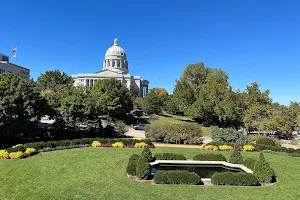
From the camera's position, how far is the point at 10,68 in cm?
10588

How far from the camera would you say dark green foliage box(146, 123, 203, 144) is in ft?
109

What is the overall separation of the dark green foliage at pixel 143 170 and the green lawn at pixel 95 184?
57cm

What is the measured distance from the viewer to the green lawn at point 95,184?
13344 millimetres

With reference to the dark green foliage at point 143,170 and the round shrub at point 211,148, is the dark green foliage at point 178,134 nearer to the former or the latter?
the round shrub at point 211,148

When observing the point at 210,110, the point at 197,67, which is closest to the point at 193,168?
the point at 210,110

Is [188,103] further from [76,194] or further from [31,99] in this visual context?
[76,194]

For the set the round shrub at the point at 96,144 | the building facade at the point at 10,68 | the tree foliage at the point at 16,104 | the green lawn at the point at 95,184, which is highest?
the building facade at the point at 10,68

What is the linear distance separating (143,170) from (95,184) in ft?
9.23

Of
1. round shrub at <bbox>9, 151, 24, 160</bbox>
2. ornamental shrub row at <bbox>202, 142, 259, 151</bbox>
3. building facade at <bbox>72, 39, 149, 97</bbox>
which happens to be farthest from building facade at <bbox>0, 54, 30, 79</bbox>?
ornamental shrub row at <bbox>202, 142, 259, 151</bbox>

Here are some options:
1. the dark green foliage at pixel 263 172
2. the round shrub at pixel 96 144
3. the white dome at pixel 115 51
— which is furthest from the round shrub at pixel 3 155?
the white dome at pixel 115 51

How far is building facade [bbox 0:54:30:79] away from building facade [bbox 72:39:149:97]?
71.3ft

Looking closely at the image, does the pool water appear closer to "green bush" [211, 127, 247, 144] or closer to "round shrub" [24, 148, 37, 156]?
"round shrub" [24, 148, 37, 156]

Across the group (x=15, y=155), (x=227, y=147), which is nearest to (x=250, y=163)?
(x=227, y=147)

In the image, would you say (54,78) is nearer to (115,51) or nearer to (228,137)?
(115,51)
